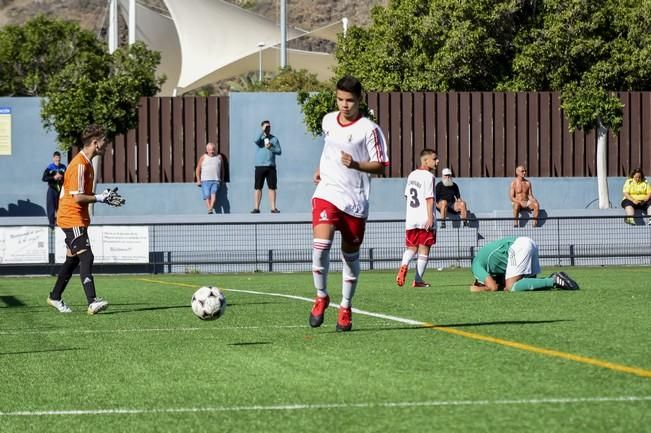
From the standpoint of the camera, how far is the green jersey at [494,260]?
15.5 metres

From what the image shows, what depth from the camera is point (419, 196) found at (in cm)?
1722

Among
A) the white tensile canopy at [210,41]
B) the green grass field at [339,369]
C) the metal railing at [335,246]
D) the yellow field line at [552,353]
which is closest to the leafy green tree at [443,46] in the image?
the white tensile canopy at [210,41]

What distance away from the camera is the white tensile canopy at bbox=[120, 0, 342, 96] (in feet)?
229

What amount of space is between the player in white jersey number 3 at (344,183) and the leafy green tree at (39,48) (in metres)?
57.0

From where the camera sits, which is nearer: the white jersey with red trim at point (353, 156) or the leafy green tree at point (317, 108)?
the white jersey with red trim at point (353, 156)

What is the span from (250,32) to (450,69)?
28.4 metres

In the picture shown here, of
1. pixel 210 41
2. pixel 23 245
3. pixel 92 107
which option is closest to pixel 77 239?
pixel 23 245

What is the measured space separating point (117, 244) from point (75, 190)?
12116mm

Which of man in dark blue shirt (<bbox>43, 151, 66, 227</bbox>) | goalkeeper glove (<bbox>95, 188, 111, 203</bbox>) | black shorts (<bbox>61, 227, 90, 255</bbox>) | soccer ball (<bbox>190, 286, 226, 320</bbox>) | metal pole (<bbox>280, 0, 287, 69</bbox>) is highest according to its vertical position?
metal pole (<bbox>280, 0, 287, 69</bbox>)

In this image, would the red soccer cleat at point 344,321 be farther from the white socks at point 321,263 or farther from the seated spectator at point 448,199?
the seated spectator at point 448,199

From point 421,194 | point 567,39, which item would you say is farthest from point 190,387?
point 567,39

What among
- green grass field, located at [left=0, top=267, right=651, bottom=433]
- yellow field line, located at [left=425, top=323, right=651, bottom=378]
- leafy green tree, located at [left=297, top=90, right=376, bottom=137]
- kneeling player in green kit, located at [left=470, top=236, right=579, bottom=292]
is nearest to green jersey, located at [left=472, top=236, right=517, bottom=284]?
kneeling player in green kit, located at [left=470, top=236, right=579, bottom=292]

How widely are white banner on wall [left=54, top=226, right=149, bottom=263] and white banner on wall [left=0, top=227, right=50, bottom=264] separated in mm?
261

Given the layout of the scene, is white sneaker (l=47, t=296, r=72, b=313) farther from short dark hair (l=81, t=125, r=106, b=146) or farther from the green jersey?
the green jersey
